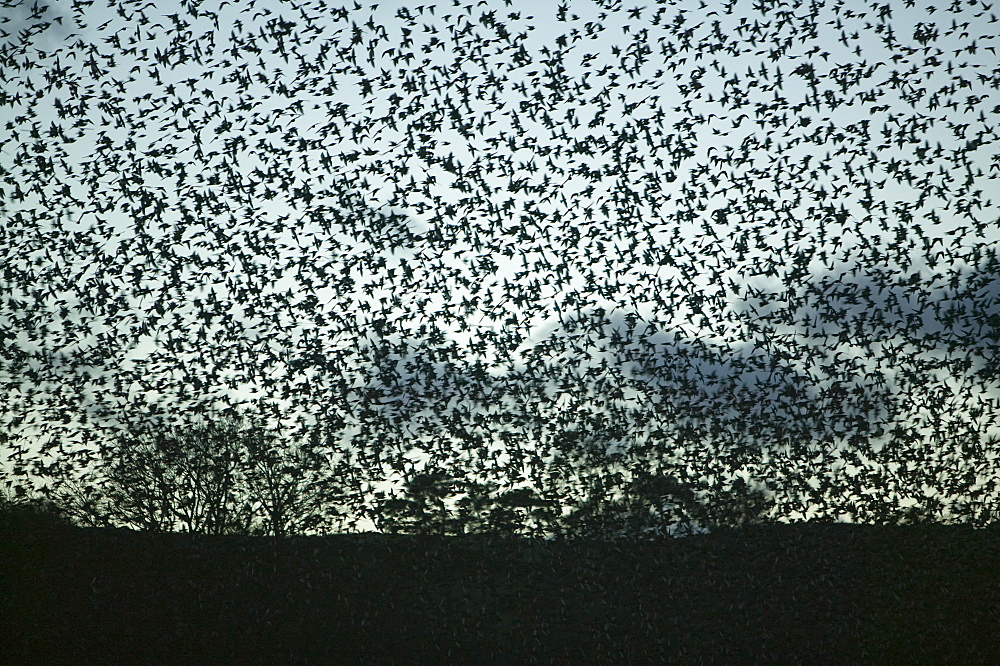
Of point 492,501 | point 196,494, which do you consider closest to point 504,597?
point 492,501

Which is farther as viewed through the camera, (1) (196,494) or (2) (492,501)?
(1) (196,494)

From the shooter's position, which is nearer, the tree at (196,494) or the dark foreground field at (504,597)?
the dark foreground field at (504,597)

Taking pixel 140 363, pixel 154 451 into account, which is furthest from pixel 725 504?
pixel 154 451

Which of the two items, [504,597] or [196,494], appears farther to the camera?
[196,494]

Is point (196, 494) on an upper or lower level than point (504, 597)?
upper

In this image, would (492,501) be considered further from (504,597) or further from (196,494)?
(196,494)

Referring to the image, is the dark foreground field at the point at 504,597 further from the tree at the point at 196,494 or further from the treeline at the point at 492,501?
the tree at the point at 196,494

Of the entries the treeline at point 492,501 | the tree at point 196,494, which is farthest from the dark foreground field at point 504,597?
the tree at point 196,494

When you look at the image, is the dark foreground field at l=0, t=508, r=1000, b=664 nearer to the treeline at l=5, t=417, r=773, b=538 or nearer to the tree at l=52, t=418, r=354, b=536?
the treeline at l=5, t=417, r=773, b=538

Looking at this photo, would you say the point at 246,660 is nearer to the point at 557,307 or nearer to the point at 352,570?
the point at 352,570
